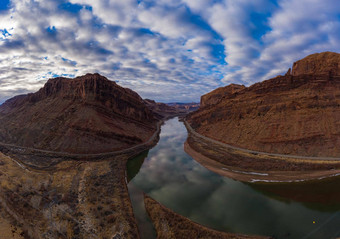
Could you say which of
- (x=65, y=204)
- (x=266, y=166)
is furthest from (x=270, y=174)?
(x=65, y=204)

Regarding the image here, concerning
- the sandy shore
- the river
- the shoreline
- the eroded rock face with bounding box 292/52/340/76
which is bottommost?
the river

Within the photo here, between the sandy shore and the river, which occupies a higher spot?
the sandy shore

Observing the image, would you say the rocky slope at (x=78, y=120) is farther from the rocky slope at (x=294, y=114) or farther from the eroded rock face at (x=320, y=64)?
the eroded rock face at (x=320, y=64)

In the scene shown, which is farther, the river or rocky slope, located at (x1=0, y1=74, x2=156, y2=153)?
rocky slope, located at (x1=0, y1=74, x2=156, y2=153)

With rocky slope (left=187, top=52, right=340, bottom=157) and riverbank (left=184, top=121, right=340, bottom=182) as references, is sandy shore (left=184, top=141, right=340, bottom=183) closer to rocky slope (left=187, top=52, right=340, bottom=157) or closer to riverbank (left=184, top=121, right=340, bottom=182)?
riverbank (left=184, top=121, right=340, bottom=182)

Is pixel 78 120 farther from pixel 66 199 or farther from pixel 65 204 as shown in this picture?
pixel 65 204

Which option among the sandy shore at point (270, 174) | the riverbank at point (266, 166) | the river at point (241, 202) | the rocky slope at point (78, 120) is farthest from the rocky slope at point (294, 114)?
the rocky slope at point (78, 120)

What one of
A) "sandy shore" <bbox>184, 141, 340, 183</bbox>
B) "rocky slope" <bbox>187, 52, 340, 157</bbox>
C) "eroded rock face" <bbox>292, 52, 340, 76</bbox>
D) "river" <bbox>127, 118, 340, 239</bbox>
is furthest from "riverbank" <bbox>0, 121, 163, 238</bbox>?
"eroded rock face" <bbox>292, 52, 340, 76</bbox>
